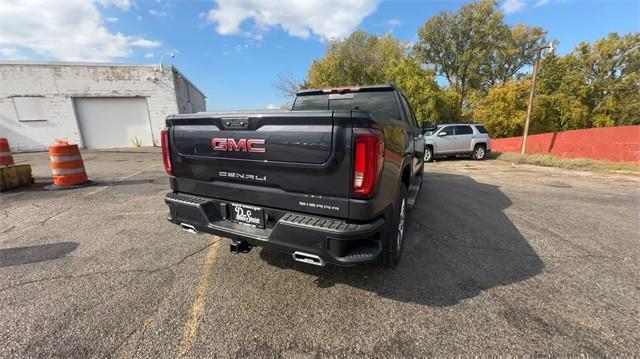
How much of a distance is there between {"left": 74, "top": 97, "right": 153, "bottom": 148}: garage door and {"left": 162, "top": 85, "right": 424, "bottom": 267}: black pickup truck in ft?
60.8

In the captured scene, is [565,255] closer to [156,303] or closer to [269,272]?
[269,272]

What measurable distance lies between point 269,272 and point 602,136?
1613cm

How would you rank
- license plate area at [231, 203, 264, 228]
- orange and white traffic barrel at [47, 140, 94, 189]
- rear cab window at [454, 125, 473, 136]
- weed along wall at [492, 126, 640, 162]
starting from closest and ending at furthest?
license plate area at [231, 203, 264, 228], orange and white traffic barrel at [47, 140, 94, 189], weed along wall at [492, 126, 640, 162], rear cab window at [454, 125, 473, 136]

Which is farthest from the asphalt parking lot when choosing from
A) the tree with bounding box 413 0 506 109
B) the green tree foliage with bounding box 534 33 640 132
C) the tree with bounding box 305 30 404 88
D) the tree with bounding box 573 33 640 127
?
the tree with bounding box 573 33 640 127

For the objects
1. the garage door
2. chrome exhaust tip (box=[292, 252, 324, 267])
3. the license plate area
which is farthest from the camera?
the garage door

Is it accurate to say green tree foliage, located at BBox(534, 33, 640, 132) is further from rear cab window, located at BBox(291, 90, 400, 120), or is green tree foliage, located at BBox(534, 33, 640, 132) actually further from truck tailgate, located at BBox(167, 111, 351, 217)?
truck tailgate, located at BBox(167, 111, 351, 217)

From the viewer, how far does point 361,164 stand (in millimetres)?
1966

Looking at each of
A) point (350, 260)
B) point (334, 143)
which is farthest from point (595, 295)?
point (334, 143)

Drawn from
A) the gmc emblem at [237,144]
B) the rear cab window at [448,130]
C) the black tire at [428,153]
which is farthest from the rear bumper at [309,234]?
the rear cab window at [448,130]

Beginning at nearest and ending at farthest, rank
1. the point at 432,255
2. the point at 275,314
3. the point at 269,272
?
the point at 275,314 < the point at 269,272 < the point at 432,255

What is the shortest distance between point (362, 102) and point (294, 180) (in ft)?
7.07

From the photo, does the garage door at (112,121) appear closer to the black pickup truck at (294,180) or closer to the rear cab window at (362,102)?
the rear cab window at (362,102)

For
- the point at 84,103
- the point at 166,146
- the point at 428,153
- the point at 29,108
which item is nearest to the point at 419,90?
the point at 428,153

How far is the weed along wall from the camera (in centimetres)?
1100
